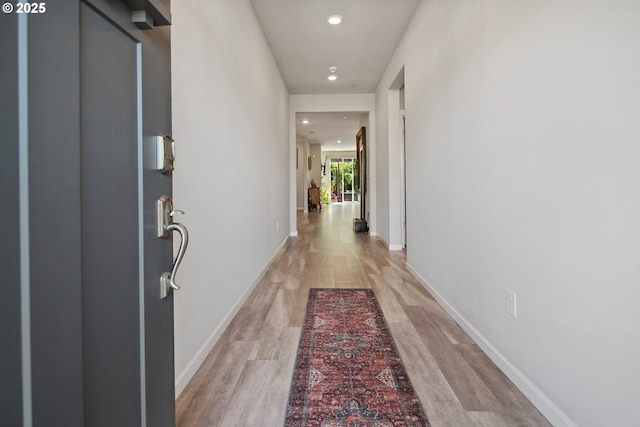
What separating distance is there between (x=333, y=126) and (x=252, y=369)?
865cm

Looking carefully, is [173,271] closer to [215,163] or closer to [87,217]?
[87,217]

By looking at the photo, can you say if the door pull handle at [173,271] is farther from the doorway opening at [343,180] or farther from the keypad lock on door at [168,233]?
the doorway opening at [343,180]

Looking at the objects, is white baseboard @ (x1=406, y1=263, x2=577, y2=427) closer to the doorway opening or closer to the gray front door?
the gray front door

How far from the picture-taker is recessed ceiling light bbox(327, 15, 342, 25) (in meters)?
3.48

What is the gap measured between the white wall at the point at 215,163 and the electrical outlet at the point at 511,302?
152cm

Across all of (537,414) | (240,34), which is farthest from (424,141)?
(537,414)

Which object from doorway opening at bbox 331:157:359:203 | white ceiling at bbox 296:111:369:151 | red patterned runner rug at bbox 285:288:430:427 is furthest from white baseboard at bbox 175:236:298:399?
doorway opening at bbox 331:157:359:203

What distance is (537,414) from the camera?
138 centimetres

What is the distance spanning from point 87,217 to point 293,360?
1.51 meters

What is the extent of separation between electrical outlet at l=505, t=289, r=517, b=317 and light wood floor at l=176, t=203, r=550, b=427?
314 millimetres

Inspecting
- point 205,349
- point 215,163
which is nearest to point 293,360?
point 205,349

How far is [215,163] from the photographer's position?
204 cm

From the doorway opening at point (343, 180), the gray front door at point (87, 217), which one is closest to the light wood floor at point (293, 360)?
the gray front door at point (87, 217)

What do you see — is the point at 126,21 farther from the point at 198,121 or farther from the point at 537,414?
the point at 537,414
